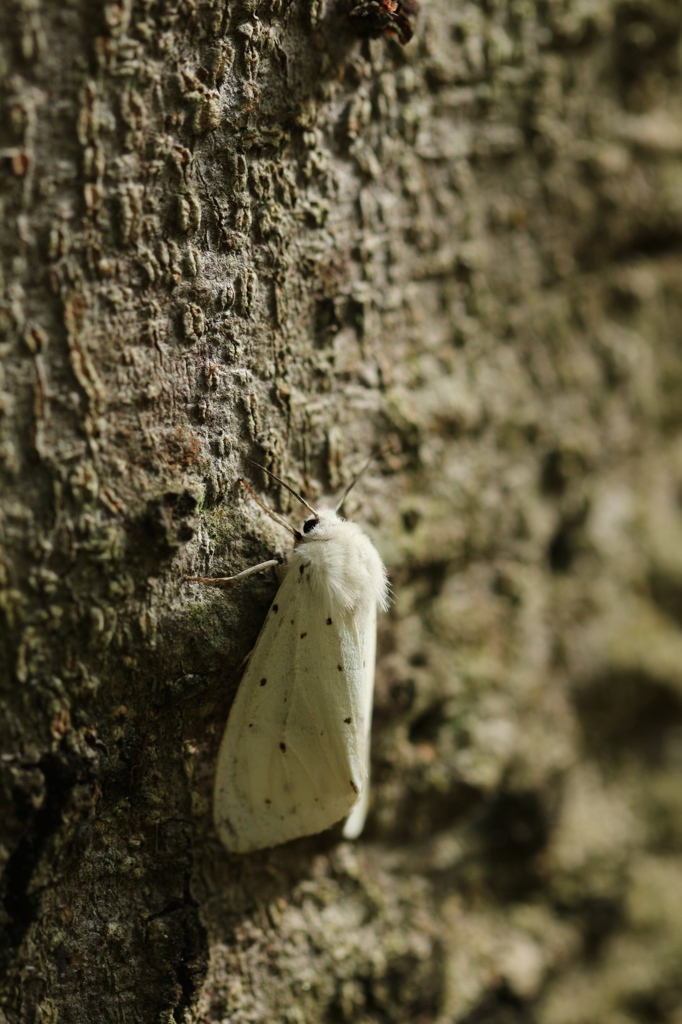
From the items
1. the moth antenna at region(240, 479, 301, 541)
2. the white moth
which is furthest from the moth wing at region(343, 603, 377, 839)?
the moth antenna at region(240, 479, 301, 541)

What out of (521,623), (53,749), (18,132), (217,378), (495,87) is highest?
(495,87)

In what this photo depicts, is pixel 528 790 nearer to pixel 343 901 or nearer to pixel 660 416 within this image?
pixel 343 901

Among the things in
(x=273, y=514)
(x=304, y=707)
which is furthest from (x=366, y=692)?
(x=273, y=514)

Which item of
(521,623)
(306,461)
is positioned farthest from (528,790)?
A: (306,461)

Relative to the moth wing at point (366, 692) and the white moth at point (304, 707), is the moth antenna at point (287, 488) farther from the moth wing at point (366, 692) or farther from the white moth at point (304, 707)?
the moth wing at point (366, 692)

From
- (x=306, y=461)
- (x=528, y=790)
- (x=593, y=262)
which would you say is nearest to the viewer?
(x=306, y=461)

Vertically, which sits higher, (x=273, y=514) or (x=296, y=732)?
(x=273, y=514)

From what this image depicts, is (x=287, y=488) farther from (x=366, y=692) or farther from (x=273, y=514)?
(x=366, y=692)

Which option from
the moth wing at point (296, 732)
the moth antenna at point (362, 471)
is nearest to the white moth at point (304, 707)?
the moth wing at point (296, 732)
